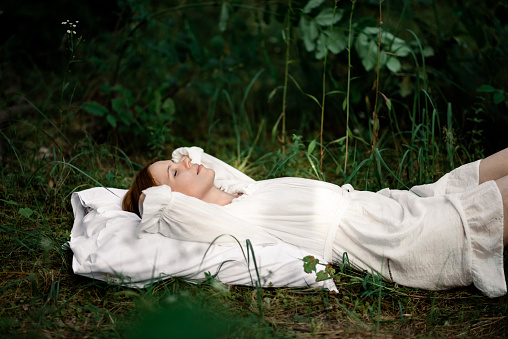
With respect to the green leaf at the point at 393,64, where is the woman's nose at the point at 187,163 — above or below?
below

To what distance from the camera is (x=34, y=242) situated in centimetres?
249

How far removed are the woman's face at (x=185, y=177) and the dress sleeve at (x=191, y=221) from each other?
0.18 m

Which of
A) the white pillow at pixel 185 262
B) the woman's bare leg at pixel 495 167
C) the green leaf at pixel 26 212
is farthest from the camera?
the green leaf at pixel 26 212

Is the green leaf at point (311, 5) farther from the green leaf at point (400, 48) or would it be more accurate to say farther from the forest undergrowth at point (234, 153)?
the green leaf at point (400, 48)

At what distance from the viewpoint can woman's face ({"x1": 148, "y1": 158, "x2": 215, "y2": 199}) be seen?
2.37 metres

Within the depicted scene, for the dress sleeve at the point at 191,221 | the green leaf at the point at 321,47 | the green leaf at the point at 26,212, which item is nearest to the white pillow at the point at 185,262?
the dress sleeve at the point at 191,221

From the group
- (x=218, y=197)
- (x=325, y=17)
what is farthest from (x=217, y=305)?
(x=325, y=17)

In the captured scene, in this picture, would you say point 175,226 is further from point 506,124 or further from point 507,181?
point 506,124

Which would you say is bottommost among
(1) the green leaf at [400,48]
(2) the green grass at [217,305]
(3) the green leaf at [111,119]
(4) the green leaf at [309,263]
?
(2) the green grass at [217,305]

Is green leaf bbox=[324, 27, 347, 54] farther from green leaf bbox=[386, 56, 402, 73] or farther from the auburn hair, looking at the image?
the auburn hair

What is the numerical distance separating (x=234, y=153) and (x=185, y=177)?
134cm

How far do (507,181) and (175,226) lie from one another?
1406 millimetres

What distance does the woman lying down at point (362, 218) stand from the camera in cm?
209

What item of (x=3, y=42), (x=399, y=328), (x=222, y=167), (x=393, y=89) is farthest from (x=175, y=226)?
(x=3, y=42)
